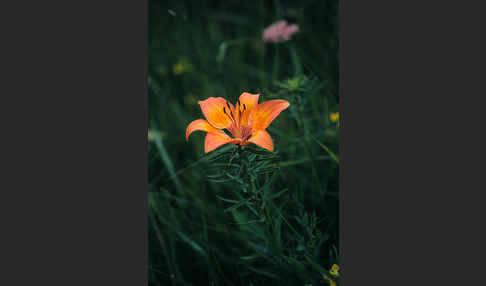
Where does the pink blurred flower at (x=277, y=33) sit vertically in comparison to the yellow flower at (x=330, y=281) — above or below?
above

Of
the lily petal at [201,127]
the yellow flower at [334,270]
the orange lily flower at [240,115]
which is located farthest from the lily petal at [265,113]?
the yellow flower at [334,270]

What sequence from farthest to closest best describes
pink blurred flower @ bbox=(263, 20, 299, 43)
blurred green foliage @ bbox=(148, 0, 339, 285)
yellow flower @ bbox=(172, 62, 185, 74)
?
yellow flower @ bbox=(172, 62, 185, 74)
pink blurred flower @ bbox=(263, 20, 299, 43)
blurred green foliage @ bbox=(148, 0, 339, 285)

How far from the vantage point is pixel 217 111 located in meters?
1.50

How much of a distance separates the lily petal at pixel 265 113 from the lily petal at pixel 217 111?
9 cm

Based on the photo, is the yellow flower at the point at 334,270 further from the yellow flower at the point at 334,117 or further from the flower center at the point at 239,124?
the yellow flower at the point at 334,117

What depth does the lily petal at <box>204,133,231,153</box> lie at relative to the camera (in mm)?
1304

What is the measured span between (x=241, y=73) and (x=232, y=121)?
1317 mm

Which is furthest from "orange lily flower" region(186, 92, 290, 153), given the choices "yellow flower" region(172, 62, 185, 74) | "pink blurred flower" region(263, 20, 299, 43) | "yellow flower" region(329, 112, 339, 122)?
"yellow flower" region(172, 62, 185, 74)

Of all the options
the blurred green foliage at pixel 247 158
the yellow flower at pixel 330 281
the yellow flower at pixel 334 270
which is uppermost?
the blurred green foliage at pixel 247 158

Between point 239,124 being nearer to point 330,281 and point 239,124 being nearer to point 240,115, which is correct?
point 240,115

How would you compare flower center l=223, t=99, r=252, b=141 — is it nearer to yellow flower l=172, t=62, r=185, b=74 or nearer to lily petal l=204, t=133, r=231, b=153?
lily petal l=204, t=133, r=231, b=153

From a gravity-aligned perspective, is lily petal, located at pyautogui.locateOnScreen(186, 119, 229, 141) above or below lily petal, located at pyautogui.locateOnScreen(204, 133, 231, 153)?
above

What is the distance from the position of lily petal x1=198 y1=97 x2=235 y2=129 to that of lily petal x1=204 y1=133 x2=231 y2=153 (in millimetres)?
125

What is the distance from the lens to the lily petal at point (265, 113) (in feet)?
4.65
